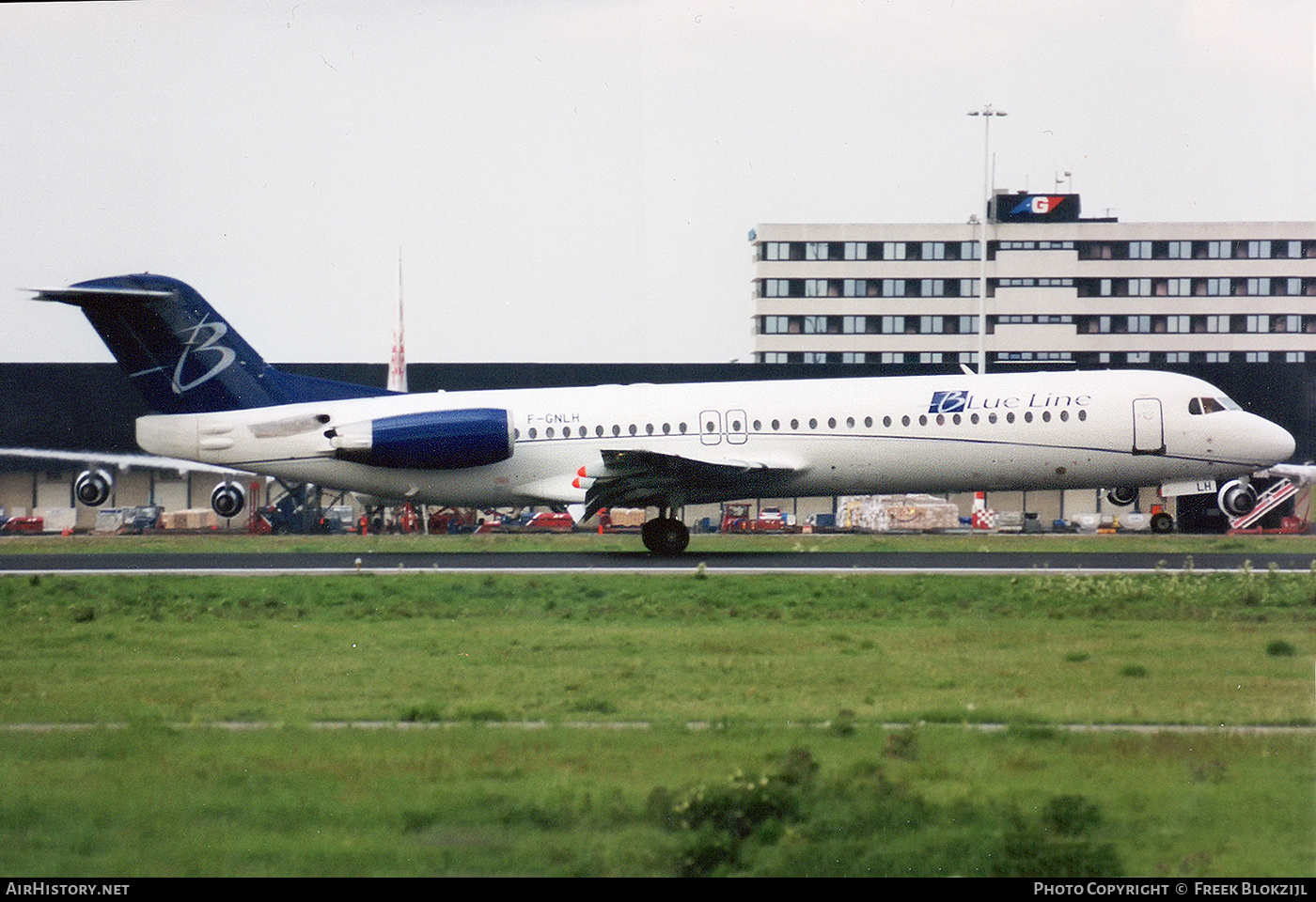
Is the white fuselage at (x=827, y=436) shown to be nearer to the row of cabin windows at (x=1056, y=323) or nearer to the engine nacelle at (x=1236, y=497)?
the engine nacelle at (x=1236, y=497)

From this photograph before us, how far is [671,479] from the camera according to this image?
26.6m

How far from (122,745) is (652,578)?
12.4 meters

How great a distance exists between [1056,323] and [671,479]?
5440 cm

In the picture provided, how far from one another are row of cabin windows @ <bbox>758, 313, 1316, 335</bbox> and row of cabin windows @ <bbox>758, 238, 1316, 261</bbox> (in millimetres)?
3427

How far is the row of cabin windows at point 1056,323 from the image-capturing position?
74.8 metres

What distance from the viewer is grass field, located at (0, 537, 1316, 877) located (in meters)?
7.81

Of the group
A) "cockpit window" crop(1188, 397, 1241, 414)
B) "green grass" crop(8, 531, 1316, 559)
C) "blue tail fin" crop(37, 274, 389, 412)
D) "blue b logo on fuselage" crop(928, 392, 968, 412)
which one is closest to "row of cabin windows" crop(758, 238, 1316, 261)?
"green grass" crop(8, 531, 1316, 559)

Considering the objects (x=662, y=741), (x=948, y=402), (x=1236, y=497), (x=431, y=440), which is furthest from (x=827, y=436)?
(x=662, y=741)

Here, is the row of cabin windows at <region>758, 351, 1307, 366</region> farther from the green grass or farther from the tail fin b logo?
the tail fin b logo

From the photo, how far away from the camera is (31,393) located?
155 feet

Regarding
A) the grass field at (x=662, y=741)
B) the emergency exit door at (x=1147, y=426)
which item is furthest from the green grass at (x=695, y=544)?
the grass field at (x=662, y=741)

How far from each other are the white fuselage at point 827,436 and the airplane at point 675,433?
0.03 metres

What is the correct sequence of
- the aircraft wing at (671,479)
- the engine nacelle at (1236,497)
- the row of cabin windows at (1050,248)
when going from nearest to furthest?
the aircraft wing at (671,479), the engine nacelle at (1236,497), the row of cabin windows at (1050,248)
